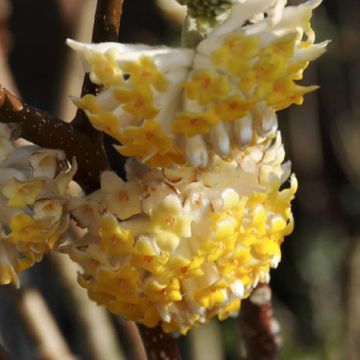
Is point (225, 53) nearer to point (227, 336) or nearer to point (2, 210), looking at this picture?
point (2, 210)

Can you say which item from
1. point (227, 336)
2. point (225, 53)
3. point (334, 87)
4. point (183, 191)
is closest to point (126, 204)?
point (183, 191)


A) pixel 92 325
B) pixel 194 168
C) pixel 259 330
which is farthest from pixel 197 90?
pixel 92 325

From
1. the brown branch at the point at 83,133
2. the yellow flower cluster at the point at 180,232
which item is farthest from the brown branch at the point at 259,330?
the brown branch at the point at 83,133

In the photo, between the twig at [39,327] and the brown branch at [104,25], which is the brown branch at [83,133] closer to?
the brown branch at [104,25]

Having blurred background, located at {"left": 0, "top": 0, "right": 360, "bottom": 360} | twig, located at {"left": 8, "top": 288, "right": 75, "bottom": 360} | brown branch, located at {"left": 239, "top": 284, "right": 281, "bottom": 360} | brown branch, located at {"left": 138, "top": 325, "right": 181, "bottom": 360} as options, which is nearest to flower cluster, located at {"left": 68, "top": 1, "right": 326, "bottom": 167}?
brown branch, located at {"left": 138, "top": 325, "right": 181, "bottom": 360}

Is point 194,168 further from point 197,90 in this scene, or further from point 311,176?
point 311,176
